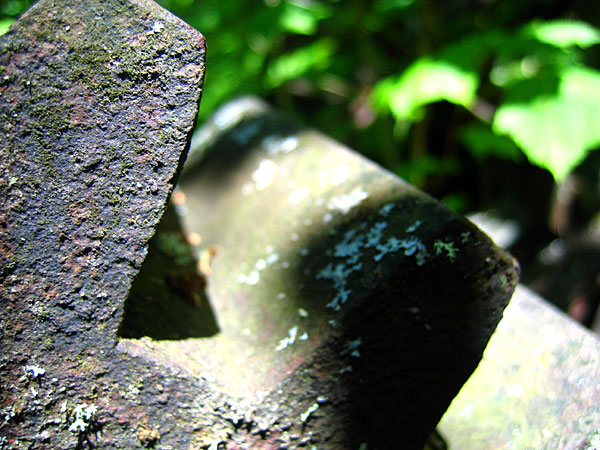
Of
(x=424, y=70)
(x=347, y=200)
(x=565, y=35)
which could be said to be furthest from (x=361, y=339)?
(x=565, y=35)

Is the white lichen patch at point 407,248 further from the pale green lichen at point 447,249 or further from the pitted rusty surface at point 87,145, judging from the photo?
the pitted rusty surface at point 87,145

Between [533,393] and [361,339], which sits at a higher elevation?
[361,339]

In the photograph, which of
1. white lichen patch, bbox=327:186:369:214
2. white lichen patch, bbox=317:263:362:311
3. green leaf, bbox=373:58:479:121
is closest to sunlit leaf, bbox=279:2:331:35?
green leaf, bbox=373:58:479:121

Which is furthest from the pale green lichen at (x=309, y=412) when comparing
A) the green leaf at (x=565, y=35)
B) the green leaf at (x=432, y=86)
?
A: the green leaf at (x=565, y=35)

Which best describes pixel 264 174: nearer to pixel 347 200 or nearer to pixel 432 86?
pixel 347 200

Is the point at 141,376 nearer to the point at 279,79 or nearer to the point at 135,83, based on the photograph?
the point at 135,83

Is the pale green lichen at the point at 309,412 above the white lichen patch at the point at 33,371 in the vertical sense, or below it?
below

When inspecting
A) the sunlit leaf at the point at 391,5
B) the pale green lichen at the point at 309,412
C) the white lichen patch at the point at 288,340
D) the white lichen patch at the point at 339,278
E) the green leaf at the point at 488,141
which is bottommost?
the green leaf at the point at 488,141
